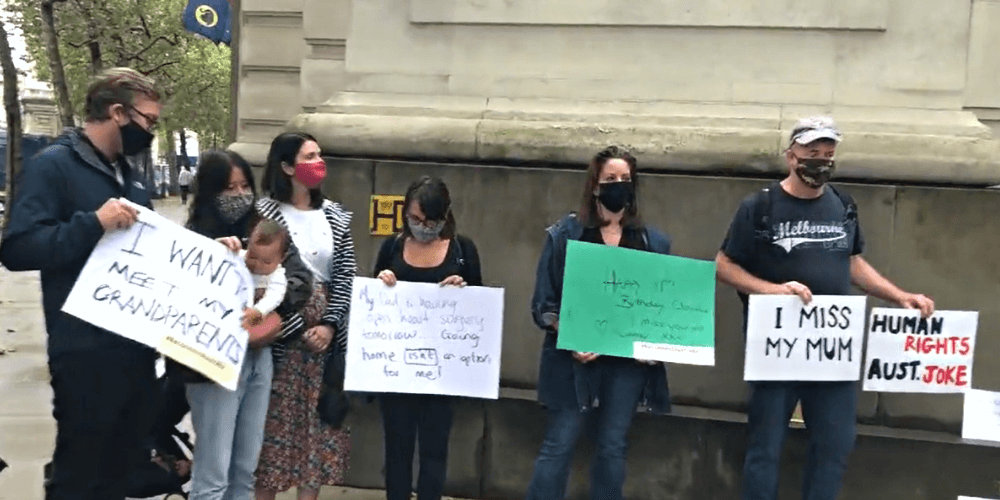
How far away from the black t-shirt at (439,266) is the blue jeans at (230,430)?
775 mm

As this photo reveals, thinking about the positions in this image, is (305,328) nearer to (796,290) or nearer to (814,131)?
(796,290)

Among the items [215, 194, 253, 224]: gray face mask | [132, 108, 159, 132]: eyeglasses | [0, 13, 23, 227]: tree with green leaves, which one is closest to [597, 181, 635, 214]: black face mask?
[215, 194, 253, 224]: gray face mask

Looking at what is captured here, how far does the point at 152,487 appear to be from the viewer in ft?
15.6

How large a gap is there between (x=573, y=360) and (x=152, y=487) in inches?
80.1

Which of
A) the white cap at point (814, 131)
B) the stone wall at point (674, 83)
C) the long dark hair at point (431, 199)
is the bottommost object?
the long dark hair at point (431, 199)

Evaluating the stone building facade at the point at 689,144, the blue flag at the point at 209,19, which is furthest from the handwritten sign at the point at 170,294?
the blue flag at the point at 209,19

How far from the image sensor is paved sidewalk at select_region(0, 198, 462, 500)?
582cm

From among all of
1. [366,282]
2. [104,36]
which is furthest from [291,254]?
[104,36]

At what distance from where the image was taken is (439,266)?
4.86 m

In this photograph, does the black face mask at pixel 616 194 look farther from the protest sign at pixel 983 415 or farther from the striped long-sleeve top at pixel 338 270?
the protest sign at pixel 983 415

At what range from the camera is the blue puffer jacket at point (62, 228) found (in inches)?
142

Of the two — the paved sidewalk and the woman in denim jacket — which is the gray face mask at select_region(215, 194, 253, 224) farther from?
the paved sidewalk

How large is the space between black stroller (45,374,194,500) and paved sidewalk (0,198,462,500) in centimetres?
94

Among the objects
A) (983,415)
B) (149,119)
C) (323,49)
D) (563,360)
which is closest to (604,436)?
(563,360)
